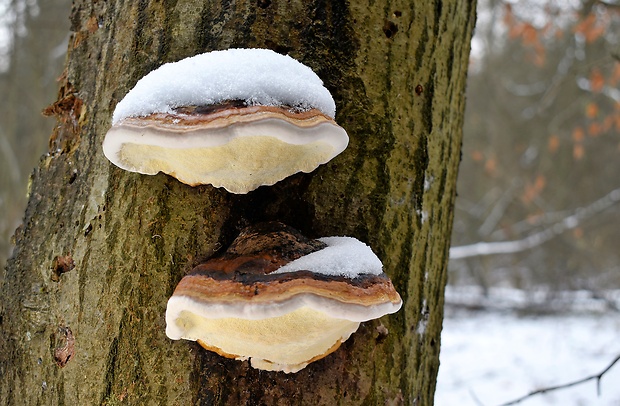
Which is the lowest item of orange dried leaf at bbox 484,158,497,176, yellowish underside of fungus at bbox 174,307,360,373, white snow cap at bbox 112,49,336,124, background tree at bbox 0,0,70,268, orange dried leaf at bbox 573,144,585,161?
yellowish underside of fungus at bbox 174,307,360,373

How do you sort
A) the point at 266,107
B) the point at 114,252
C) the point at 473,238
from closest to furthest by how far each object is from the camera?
the point at 266,107 → the point at 114,252 → the point at 473,238

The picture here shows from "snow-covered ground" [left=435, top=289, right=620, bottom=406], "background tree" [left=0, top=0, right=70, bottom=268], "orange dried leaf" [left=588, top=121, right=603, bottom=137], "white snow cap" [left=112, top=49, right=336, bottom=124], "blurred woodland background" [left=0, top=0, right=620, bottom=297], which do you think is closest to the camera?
"white snow cap" [left=112, top=49, right=336, bottom=124]

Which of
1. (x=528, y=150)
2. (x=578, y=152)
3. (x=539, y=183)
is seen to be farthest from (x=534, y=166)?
(x=578, y=152)

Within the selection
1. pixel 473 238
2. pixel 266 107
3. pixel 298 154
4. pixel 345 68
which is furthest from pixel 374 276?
pixel 473 238

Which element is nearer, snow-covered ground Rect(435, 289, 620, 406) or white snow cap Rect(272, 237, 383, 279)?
white snow cap Rect(272, 237, 383, 279)

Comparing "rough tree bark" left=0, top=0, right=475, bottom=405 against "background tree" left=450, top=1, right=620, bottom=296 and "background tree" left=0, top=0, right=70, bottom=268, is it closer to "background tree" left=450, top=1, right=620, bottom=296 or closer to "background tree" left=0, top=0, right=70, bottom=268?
"background tree" left=0, top=0, right=70, bottom=268

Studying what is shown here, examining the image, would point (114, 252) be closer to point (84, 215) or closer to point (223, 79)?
point (84, 215)

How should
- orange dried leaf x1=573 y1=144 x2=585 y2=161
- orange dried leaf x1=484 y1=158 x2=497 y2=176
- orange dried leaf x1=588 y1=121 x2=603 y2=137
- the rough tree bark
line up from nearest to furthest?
the rough tree bark
orange dried leaf x1=573 y1=144 x2=585 y2=161
orange dried leaf x1=588 y1=121 x2=603 y2=137
orange dried leaf x1=484 y1=158 x2=497 y2=176

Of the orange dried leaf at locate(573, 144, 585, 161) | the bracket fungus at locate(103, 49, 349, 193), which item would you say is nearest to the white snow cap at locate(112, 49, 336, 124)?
the bracket fungus at locate(103, 49, 349, 193)
